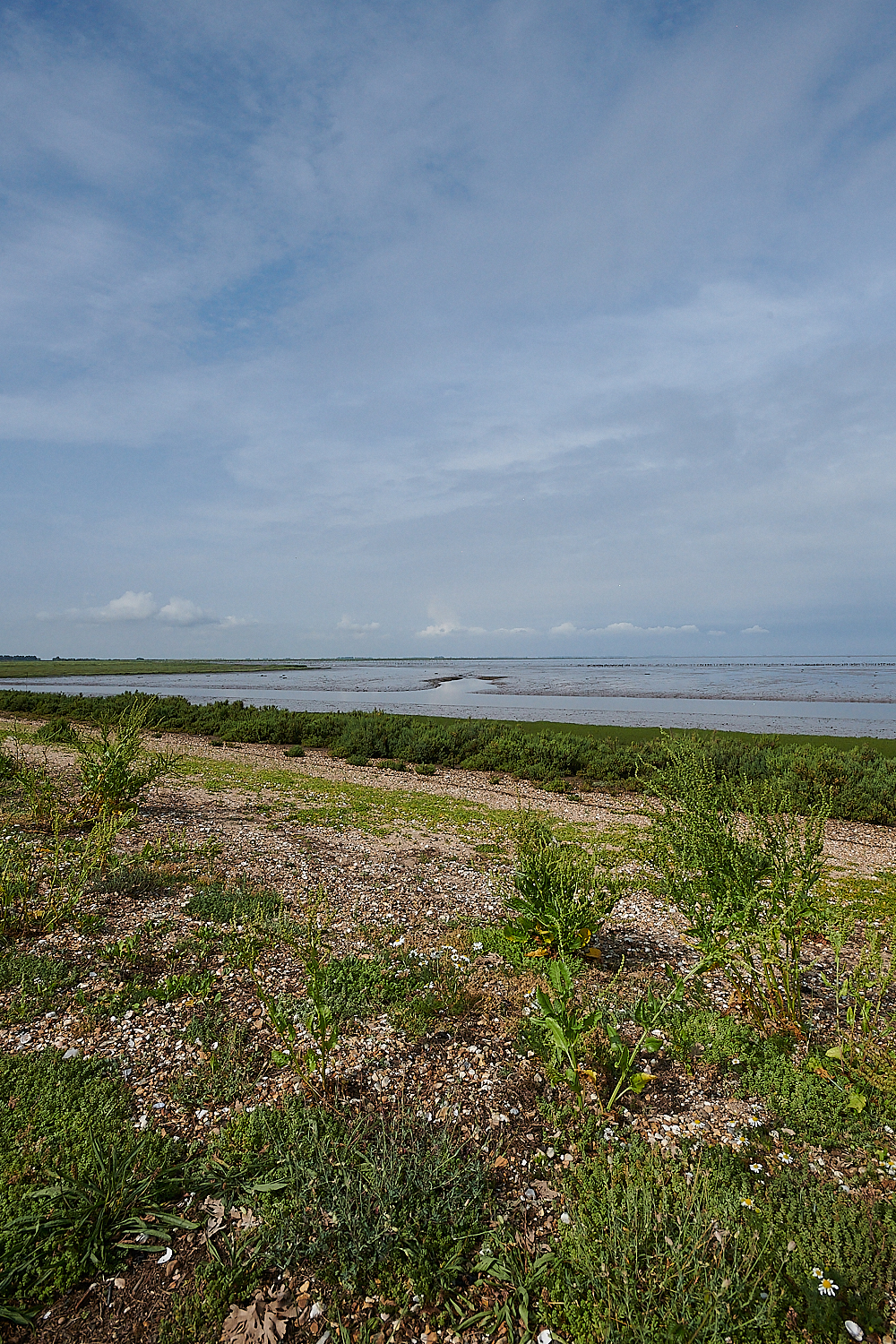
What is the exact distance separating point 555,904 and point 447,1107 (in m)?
1.90

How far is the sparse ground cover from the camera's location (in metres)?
2.51

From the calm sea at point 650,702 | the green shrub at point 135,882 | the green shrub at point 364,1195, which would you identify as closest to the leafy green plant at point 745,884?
the green shrub at point 364,1195

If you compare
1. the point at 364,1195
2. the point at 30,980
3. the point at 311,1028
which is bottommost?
the point at 364,1195

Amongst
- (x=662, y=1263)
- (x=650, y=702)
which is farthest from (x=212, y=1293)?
(x=650, y=702)

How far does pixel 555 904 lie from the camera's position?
5137mm

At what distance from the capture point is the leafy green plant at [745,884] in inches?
165

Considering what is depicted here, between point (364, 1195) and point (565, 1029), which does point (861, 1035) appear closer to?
point (565, 1029)

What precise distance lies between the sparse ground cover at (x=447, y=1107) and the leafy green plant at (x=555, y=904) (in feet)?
0.11

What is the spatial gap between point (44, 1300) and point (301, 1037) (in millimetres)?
1824

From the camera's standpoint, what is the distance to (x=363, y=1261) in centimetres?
265

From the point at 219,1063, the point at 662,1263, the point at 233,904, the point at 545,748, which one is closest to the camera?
the point at 662,1263

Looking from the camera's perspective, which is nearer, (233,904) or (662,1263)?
(662,1263)

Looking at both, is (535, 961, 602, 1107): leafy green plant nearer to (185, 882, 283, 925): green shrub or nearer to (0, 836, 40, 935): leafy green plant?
(185, 882, 283, 925): green shrub

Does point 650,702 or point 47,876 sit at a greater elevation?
point 47,876
